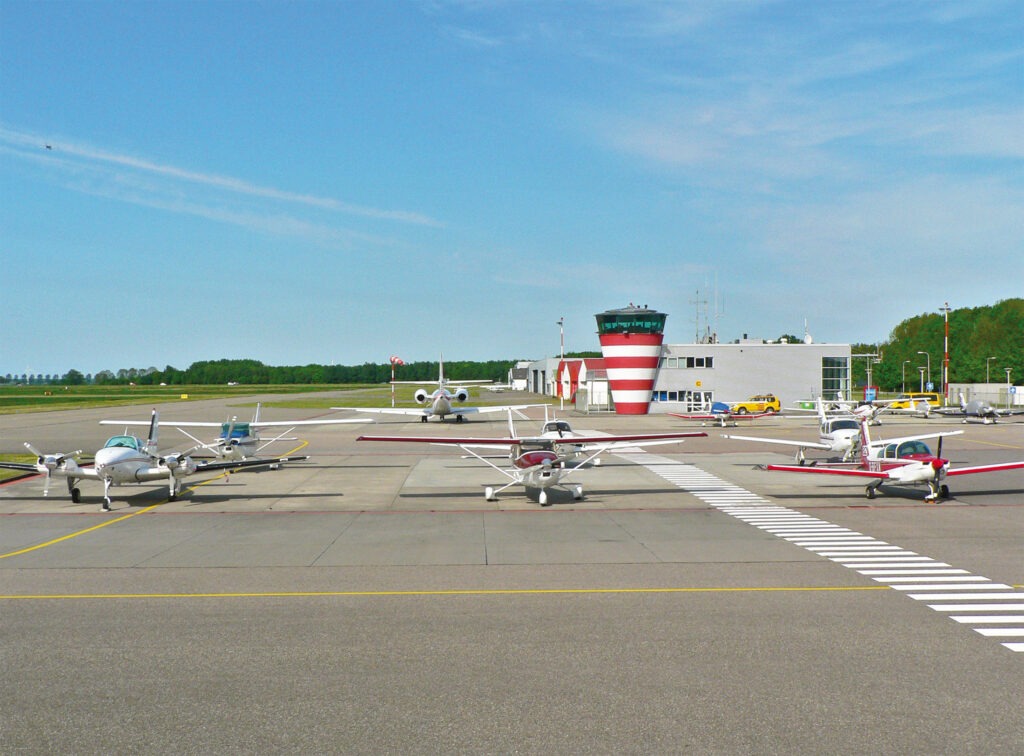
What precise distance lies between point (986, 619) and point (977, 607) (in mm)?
783

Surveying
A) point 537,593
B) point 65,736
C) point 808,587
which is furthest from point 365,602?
point 808,587

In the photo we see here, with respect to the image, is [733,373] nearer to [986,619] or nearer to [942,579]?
[942,579]

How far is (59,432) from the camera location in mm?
56812

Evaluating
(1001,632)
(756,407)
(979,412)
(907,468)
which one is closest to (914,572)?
(1001,632)

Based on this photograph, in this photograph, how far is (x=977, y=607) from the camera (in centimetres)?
1295

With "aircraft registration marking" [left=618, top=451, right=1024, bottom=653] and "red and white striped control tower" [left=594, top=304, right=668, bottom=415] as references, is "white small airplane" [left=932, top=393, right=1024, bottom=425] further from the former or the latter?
"aircraft registration marking" [left=618, top=451, right=1024, bottom=653]

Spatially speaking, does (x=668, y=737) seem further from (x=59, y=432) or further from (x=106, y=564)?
(x=59, y=432)

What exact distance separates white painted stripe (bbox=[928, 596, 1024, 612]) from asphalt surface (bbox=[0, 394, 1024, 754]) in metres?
0.07

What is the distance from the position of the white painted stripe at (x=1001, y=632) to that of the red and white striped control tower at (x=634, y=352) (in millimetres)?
70962

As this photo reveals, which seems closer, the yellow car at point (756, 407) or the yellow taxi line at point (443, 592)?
the yellow taxi line at point (443, 592)

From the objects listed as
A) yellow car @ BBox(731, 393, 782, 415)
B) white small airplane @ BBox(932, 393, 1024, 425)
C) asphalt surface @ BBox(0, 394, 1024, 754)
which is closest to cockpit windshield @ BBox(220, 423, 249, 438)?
asphalt surface @ BBox(0, 394, 1024, 754)

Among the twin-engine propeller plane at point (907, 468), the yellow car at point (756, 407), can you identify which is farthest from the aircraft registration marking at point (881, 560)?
the yellow car at point (756, 407)

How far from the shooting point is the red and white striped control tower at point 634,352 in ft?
271

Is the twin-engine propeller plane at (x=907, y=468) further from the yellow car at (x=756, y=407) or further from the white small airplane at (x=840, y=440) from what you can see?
the yellow car at (x=756, y=407)
